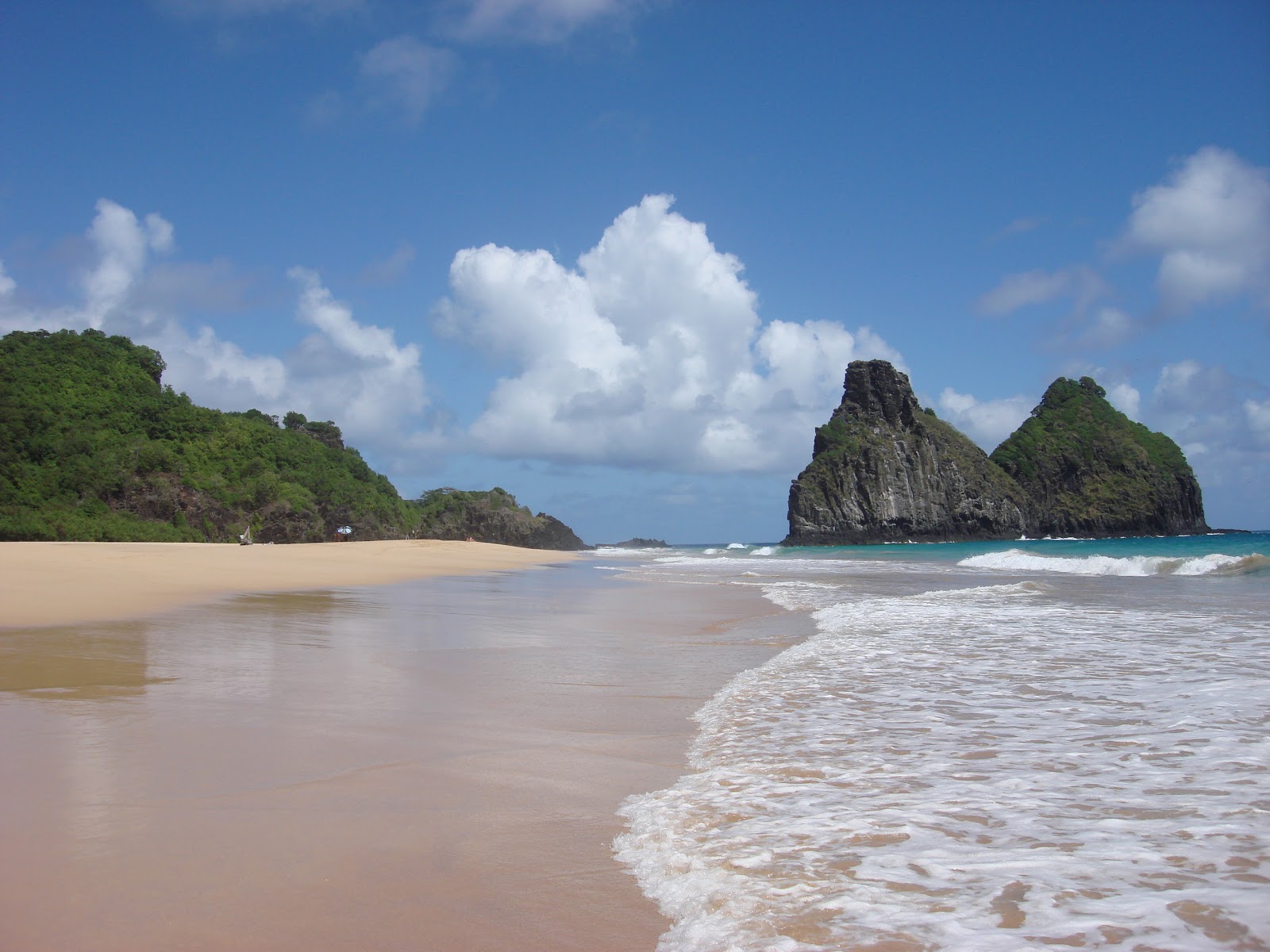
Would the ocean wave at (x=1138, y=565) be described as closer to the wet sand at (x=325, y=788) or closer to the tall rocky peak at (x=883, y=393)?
the wet sand at (x=325, y=788)

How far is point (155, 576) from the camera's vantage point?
1451 centimetres

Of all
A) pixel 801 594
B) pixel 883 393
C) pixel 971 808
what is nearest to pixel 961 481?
pixel 883 393

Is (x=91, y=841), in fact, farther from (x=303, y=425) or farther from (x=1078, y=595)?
(x=303, y=425)

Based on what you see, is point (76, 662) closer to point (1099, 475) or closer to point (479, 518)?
point (479, 518)

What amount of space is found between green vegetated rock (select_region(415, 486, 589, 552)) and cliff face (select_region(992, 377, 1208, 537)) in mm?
71802

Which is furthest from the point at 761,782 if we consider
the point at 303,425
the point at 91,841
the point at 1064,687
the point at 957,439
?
the point at 957,439

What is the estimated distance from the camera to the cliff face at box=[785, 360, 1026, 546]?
349 feet

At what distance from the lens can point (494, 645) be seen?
795 centimetres

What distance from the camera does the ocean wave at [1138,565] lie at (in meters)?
23.5

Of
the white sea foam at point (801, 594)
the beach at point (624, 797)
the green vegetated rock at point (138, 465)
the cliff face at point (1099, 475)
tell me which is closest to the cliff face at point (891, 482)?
the cliff face at point (1099, 475)

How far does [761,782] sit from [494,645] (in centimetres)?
471

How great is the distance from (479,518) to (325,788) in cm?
7930

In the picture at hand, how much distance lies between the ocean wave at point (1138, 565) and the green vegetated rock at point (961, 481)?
A: 76.3 meters

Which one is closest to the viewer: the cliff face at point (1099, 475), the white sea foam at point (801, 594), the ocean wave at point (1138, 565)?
the white sea foam at point (801, 594)
